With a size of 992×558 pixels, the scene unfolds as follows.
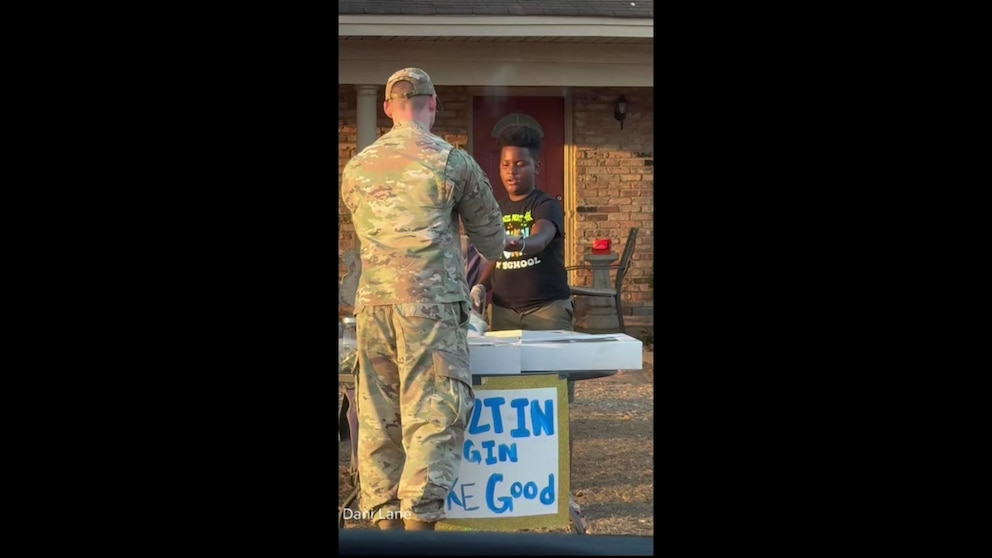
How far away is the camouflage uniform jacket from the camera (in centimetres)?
347

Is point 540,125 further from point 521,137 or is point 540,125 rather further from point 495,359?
point 495,359

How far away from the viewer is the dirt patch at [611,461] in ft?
15.4

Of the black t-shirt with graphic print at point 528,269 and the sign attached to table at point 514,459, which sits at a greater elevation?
the black t-shirt with graphic print at point 528,269

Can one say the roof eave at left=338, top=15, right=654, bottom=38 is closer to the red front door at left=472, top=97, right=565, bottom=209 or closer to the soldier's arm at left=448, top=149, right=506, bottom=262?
the red front door at left=472, top=97, right=565, bottom=209

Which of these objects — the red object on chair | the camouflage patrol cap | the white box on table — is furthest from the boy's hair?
the red object on chair

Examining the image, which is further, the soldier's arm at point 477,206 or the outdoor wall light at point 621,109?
the outdoor wall light at point 621,109

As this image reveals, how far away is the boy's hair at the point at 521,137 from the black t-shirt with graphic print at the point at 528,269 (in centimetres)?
27

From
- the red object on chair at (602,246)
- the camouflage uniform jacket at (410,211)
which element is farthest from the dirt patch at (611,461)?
the red object on chair at (602,246)

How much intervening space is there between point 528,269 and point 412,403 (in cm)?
149

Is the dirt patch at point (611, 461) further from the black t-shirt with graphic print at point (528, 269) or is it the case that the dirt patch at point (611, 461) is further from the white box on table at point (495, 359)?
the black t-shirt with graphic print at point (528, 269)

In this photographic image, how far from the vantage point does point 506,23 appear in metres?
9.04

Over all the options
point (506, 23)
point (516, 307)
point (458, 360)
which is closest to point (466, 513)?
point (458, 360)

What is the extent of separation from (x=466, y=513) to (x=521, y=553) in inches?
63.9

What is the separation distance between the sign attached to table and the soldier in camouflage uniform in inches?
10.0
